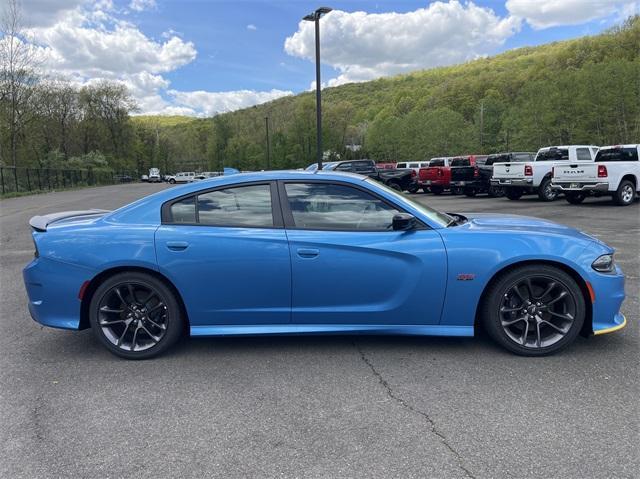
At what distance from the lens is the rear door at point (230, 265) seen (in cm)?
359

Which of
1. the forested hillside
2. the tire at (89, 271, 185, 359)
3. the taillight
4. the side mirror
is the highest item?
the forested hillside

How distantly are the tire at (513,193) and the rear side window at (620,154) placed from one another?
10.4 ft

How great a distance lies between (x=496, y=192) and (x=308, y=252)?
17474 millimetres

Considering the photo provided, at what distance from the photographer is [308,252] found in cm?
357

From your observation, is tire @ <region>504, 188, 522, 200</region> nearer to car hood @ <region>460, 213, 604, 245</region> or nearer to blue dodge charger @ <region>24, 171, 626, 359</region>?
car hood @ <region>460, 213, 604, 245</region>

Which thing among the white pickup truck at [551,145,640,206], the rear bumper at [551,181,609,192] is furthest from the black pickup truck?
the white pickup truck at [551,145,640,206]

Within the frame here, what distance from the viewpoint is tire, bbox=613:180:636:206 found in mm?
14787

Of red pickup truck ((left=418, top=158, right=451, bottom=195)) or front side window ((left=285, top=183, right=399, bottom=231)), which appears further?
red pickup truck ((left=418, top=158, right=451, bottom=195))

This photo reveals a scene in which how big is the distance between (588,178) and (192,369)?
14900 mm

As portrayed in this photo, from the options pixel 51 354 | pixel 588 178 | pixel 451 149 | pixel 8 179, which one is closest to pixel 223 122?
pixel 451 149

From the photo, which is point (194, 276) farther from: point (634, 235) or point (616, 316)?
point (634, 235)

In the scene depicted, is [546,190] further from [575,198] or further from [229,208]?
[229,208]

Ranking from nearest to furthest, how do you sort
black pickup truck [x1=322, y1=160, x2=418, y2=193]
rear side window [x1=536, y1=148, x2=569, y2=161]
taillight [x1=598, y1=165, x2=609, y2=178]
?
taillight [x1=598, y1=165, x2=609, y2=178], rear side window [x1=536, y1=148, x2=569, y2=161], black pickup truck [x1=322, y1=160, x2=418, y2=193]

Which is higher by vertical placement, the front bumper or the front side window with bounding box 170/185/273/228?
the front side window with bounding box 170/185/273/228
